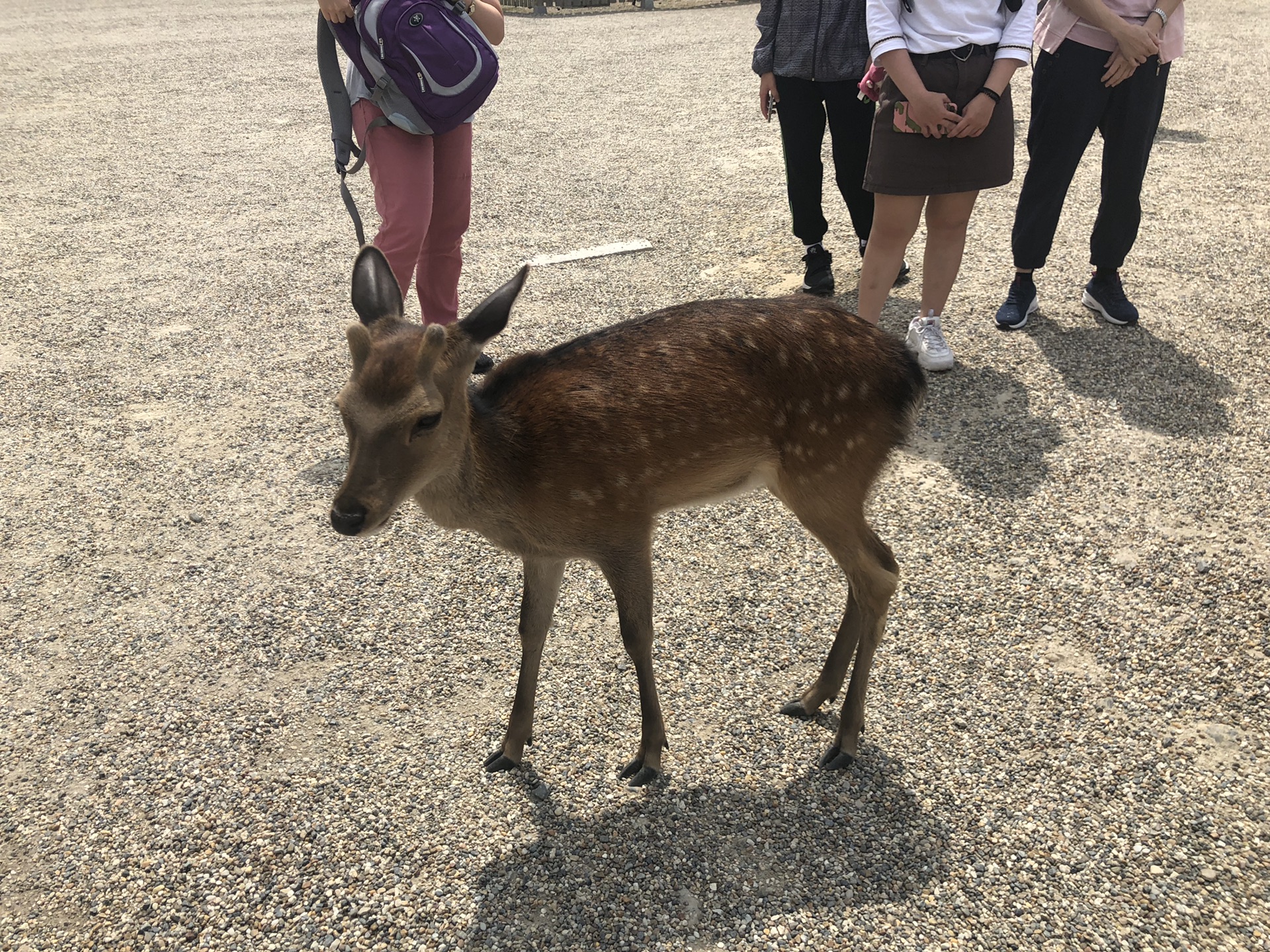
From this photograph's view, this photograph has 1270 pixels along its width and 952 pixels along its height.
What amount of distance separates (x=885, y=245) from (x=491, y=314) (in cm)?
283

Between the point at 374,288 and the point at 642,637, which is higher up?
the point at 374,288

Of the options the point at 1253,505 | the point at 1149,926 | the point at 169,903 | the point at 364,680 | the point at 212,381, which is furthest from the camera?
the point at 212,381

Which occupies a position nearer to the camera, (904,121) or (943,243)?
(904,121)

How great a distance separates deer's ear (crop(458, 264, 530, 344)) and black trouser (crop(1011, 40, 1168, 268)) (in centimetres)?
391

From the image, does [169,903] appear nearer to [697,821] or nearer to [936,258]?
[697,821]

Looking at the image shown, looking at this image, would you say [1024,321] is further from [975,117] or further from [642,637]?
[642,637]

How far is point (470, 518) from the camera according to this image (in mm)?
2846

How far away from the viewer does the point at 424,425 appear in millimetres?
2594

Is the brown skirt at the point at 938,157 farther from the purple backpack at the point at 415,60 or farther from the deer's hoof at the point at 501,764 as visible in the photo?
the deer's hoof at the point at 501,764

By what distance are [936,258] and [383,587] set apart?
3.28 m

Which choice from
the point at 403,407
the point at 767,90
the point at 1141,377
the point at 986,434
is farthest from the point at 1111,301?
the point at 403,407

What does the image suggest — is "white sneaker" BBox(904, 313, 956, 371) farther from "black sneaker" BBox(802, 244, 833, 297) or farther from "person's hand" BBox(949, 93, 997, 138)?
"person's hand" BBox(949, 93, 997, 138)

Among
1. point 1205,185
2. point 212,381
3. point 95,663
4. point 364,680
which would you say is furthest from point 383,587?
point 1205,185

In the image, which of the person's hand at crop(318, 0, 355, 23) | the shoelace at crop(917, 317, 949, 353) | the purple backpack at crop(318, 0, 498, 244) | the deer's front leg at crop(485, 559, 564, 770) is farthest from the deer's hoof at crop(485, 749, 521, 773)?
the shoelace at crop(917, 317, 949, 353)
